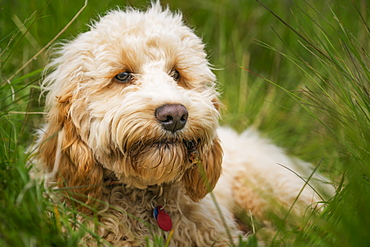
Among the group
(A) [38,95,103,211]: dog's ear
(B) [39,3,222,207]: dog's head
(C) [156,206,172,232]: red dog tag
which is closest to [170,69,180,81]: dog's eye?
(B) [39,3,222,207]: dog's head

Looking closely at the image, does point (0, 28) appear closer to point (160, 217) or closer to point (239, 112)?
point (160, 217)

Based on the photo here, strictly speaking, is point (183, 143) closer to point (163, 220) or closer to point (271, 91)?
point (163, 220)

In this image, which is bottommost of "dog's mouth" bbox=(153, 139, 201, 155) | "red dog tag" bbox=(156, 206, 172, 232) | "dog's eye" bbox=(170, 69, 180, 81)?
"red dog tag" bbox=(156, 206, 172, 232)

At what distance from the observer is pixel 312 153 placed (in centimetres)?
379

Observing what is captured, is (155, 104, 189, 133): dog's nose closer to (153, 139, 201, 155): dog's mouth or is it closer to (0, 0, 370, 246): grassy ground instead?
(153, 139, 201, 155): dog's mouth

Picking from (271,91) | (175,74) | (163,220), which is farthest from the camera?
(271,91)

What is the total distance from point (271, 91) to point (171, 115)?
172cm

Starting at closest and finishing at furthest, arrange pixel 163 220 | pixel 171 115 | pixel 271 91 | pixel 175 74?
1. pixel 171 115
2. pixel 163 220
3. pixel 175 74
4. pixel 271 91

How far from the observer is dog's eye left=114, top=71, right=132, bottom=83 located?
2.37m

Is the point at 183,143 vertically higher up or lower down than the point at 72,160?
lower down

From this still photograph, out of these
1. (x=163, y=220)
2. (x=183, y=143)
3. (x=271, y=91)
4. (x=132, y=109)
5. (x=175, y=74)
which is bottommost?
(x=271, y=91)

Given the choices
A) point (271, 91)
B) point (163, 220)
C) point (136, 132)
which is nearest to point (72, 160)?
point (136, 132)

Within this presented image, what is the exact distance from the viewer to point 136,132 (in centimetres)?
205

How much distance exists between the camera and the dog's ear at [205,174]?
8.21 ft
